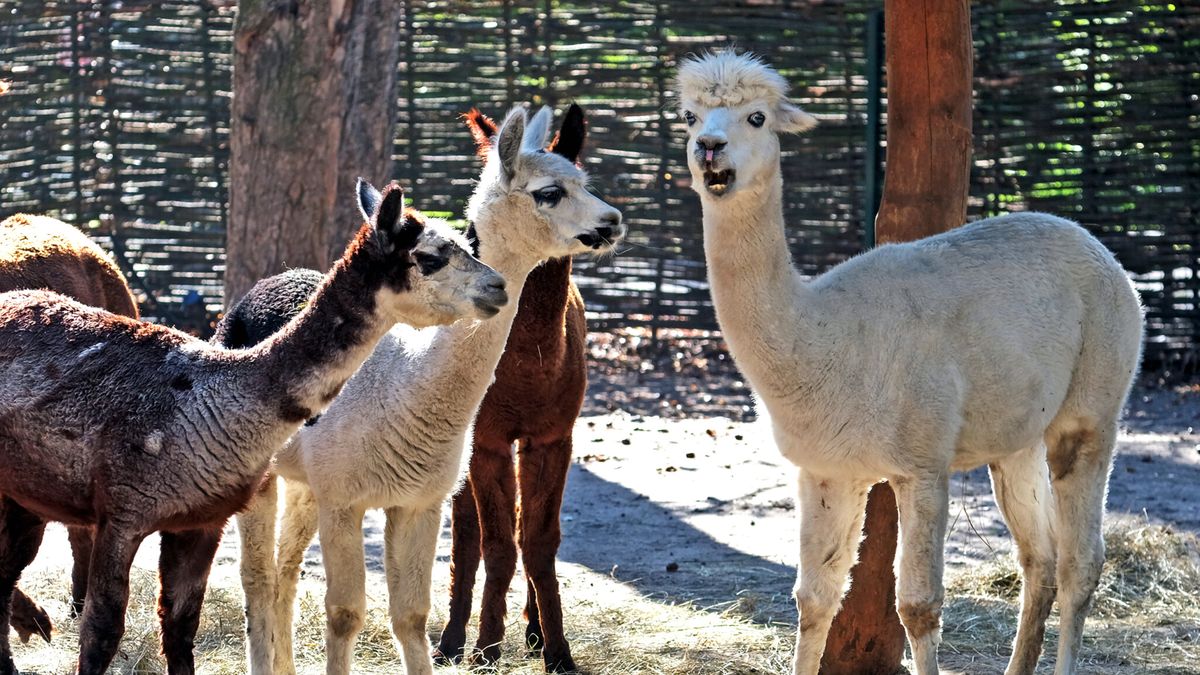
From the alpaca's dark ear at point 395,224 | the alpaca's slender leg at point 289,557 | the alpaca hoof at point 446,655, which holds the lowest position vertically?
the alpaca hoof at point 446,655

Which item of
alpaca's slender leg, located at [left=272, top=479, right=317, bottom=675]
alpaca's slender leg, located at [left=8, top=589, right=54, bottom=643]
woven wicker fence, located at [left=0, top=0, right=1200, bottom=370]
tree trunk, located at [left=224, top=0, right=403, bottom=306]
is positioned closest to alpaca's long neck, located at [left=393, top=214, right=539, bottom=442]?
alpaca's slender leg, located at [left=272, top=479, right=317, bottom=675]

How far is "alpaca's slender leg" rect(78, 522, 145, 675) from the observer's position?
4.25m

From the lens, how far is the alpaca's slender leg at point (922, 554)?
4.64 meters

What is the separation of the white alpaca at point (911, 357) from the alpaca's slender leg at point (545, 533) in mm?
1137

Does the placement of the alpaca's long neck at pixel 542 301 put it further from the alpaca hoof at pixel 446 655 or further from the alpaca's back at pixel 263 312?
the alpaca hoof at pixel 446 655

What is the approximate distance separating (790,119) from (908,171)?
952 mm

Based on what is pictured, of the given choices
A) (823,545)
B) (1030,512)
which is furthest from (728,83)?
(1030,512)

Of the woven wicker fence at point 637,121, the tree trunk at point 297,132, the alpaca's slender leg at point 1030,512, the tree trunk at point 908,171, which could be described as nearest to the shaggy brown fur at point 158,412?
the tree trunk at point 908,171

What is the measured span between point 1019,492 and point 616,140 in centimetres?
724

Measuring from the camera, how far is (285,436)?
4.43m

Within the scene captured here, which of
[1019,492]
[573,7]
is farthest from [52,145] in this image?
[1019,492]

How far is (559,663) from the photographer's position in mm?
5797

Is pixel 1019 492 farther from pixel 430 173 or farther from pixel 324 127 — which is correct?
pixel 430 173

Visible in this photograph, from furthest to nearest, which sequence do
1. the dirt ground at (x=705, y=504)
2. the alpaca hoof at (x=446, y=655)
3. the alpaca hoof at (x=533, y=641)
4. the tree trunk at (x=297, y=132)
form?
the tree trunk at (x=297, y=132) → the dirt ground at (x=705, y=504) → the alpaca hoof at (x=533, y=641) → the alpaca hoof at (x=446, y=655)
